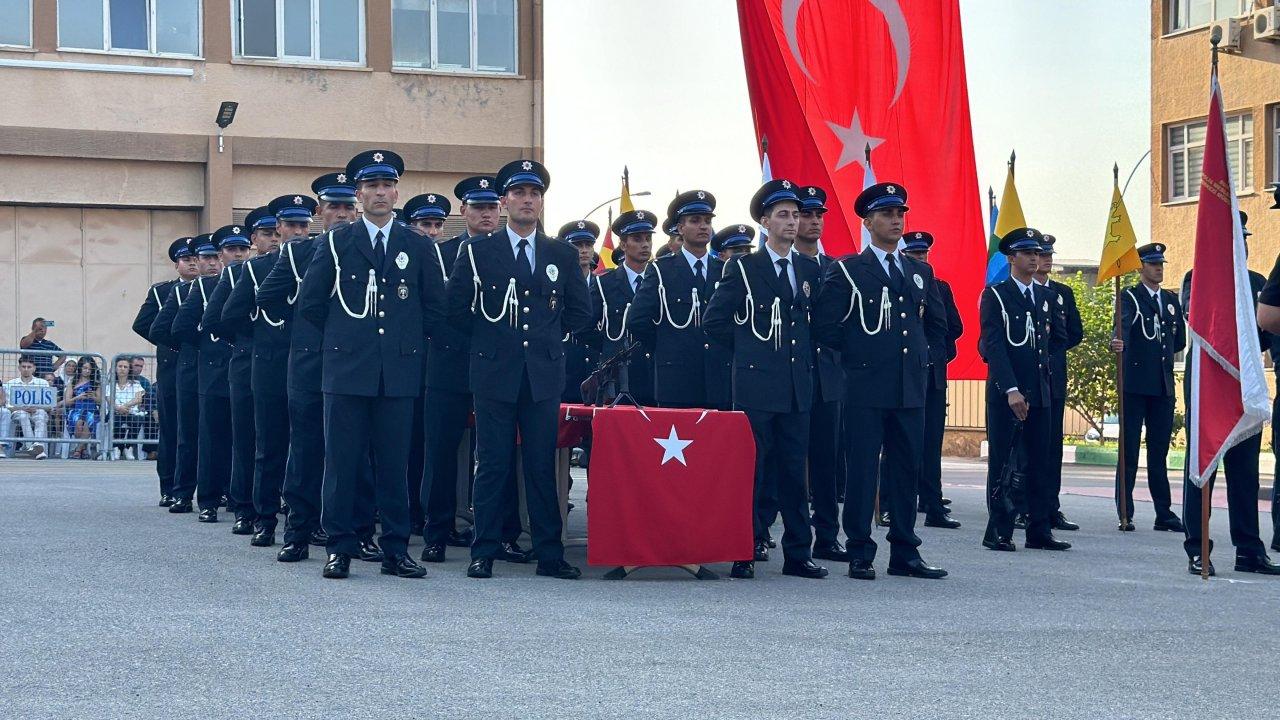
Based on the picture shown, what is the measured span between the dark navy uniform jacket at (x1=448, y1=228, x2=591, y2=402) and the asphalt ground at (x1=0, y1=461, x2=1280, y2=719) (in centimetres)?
107

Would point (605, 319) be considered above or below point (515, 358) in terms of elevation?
above

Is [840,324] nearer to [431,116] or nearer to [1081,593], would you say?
[1081,593]

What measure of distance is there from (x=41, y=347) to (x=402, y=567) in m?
14.2

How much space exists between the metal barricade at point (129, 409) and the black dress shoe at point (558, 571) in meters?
12.9

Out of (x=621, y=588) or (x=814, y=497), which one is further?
(x=814, y=497)

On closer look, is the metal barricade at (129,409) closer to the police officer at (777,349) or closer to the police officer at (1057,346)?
the police officer at (1057,346)

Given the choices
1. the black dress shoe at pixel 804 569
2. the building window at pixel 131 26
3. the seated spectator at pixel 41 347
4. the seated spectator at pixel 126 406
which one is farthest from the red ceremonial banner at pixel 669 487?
the building window at pixel 131 26

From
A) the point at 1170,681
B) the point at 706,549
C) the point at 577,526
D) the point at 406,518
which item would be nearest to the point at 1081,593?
the point at 706,549

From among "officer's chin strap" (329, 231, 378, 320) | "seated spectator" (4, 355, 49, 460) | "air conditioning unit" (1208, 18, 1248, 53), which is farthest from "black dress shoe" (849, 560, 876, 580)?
"air conditioning unit" (1208, 18, 1248, 53)

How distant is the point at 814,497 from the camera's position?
10312 millimetres

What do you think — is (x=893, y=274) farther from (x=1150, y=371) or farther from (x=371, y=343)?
(x=1150, y=371)

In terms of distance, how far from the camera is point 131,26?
27.8 m

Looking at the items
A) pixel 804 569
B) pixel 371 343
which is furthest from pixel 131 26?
pixel 804 569

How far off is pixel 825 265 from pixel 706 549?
2.28 meters
